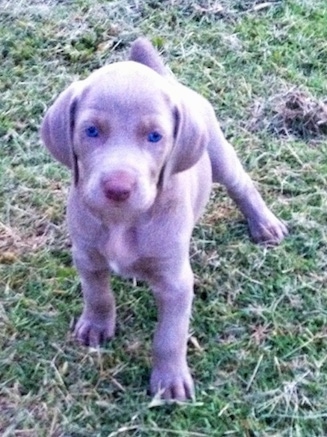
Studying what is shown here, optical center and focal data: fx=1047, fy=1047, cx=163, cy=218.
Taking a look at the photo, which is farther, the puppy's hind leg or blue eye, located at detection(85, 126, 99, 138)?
the puppy's hind leg

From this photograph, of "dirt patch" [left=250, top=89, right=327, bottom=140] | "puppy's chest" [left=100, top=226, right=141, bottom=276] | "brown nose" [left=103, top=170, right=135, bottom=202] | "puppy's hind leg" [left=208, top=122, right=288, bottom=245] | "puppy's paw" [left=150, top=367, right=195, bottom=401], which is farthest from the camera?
"dirt patch" [left=250, top=89, right=327, bottom=140]

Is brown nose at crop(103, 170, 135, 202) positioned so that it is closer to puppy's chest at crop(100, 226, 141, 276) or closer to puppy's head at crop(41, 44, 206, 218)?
puppy's head at crop(41, 44, 206, 218)

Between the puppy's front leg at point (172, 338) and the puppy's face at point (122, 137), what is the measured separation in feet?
1.47

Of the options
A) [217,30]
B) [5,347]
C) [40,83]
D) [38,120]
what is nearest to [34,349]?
[5,347]

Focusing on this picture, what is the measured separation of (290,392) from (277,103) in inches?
75.6

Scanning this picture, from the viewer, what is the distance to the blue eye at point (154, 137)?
322cm

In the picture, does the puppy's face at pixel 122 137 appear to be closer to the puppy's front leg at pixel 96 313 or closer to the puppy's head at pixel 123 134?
the puppy's head at pixel 123 134

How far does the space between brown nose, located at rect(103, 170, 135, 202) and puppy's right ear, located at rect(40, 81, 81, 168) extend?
27 cm

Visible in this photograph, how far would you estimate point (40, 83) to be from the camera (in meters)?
5.52

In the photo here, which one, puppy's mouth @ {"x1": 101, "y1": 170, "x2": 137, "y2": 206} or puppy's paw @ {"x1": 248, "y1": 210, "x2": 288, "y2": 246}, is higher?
puppy's mouth @ {"x1": 101, "y1": 170, "x2": 137, "y2": 206}

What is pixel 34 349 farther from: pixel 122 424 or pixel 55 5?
pixel 55 5

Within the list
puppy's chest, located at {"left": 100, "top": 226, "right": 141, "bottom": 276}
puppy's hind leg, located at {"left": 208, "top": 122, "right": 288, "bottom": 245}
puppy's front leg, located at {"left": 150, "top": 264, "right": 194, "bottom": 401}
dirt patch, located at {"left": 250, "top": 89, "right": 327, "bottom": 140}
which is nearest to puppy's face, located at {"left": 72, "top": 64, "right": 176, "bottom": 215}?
puppy's chest, located at {"left": 100, "top": 226, "right": 141, "bottom": 276}

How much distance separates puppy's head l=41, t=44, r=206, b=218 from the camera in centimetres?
316

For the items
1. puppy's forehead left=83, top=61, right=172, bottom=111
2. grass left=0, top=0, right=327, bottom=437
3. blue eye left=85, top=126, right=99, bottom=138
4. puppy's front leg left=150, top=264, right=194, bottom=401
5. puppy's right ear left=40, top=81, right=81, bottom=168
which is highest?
puppy's forehead left=83, top=61, right=172, bottom=111
